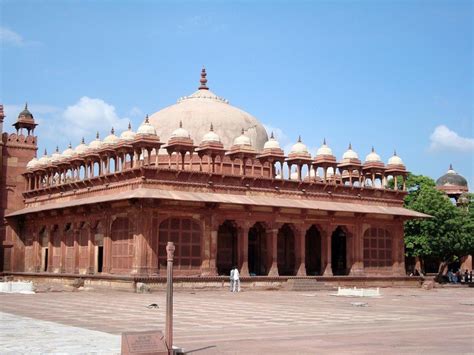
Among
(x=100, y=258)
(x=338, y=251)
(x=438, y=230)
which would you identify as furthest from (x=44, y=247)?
(x=438, y=230)

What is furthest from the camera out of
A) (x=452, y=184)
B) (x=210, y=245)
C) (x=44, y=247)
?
(x=452, y=184)

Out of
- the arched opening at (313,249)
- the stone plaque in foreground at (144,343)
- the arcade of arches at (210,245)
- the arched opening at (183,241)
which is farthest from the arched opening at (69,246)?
the stone plaque in foreground at (144,343)

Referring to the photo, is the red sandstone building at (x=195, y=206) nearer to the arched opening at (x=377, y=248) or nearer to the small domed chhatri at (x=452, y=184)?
the arched opening at (x=377, y=248)

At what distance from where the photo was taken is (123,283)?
91.0ft

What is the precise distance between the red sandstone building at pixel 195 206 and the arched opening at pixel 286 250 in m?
0.06

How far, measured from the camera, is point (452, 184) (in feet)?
201

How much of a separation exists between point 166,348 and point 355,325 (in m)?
5.96

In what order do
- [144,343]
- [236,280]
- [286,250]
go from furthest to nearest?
1. [286,250]
2. [236,280]
3. [144,343]

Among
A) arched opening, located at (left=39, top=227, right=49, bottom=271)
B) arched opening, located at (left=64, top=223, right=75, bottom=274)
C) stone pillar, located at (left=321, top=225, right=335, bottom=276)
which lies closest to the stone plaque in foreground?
stone pillar, located at (left=321, top=225, right=335, bottom=276)

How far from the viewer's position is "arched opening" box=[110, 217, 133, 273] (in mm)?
29203

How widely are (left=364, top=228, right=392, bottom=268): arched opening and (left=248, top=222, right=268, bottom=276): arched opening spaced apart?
5.78m

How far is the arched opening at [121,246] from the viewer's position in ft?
95.8

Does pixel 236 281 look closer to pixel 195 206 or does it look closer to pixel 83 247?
pixel 195 206

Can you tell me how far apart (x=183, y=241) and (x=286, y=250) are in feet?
26.7
